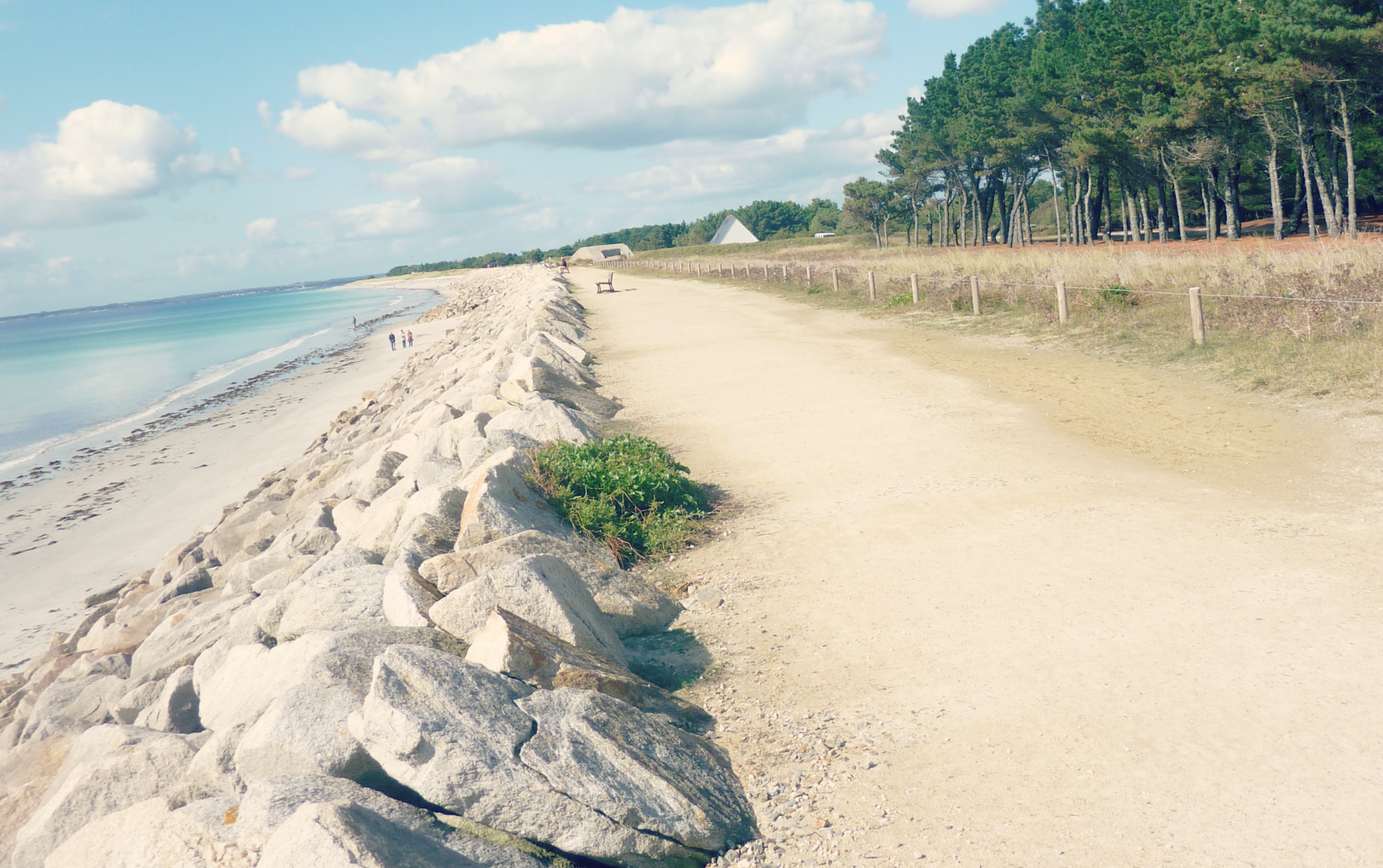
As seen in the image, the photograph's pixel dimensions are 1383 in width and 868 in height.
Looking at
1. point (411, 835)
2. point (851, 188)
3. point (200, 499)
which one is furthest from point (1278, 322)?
point (851, 188)

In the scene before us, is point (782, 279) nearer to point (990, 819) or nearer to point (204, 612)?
point (204, 612)

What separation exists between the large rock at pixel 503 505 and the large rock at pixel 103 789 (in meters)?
2.08

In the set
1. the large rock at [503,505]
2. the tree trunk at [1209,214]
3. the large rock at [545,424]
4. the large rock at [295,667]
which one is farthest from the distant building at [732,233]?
the large rock at [295,667]

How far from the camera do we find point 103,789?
13.6ft

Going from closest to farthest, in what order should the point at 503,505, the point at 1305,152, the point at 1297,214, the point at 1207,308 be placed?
1. the point at 503,505
2. the point at 1207,308
3. the point at 1305,152
4. the point at 1297,214

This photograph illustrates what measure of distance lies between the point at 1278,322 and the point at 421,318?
53.0m

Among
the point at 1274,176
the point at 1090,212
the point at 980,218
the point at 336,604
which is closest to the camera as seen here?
the point at 336,604

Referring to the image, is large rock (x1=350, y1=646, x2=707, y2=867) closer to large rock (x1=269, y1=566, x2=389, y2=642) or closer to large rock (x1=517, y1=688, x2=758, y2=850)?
large rock (x1=517, y1=688, x2=758, y2=850)

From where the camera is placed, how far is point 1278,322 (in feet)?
41.1

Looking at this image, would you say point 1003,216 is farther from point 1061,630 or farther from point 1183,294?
point 1061,630

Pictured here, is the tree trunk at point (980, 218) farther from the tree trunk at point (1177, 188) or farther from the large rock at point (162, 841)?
the large rock at point (162, 841)

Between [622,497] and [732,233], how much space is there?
346ft

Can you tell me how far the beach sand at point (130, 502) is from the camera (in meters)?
11.9

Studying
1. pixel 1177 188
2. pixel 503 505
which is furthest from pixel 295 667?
pixel 1177 188
